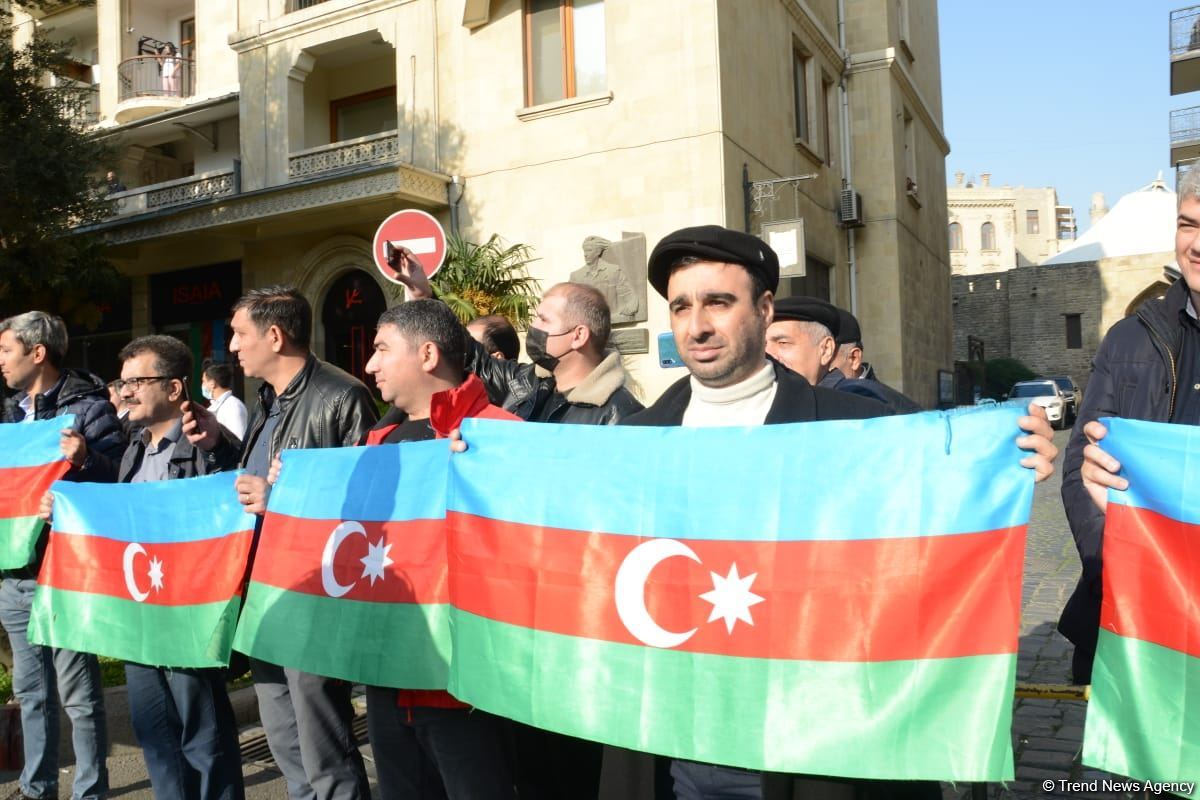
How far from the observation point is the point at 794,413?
267 cm

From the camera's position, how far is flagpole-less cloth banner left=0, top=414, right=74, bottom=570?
4945 millimetres

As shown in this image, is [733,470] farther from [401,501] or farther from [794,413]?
[401,501]

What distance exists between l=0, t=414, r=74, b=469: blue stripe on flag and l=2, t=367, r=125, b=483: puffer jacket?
0.30 ft

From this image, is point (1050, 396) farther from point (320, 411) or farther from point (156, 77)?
point (320, 411)

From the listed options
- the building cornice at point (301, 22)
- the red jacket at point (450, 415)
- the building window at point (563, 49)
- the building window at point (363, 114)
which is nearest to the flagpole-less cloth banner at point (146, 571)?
the red jacket at point (450, 415)

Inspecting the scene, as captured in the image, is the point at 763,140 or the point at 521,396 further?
the point at 763,140

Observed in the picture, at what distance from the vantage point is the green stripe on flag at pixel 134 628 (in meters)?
4.00

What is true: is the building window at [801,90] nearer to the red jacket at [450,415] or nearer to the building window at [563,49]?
the building window at [563,49]

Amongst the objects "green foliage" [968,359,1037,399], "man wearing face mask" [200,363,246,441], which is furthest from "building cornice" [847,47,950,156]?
"green foliage" [968,359,1037,399]

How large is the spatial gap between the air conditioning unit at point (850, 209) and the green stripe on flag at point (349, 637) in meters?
17.5

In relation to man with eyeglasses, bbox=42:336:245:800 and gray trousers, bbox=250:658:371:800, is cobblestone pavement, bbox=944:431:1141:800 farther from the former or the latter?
man with eyeglasses, bbox=42:336:245:800

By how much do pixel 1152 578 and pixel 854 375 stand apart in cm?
259

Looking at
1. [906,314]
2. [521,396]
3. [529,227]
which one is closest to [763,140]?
[529,227]

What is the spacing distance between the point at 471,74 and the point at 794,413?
14.4 meters
